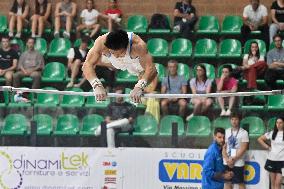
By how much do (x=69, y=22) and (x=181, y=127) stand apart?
666 centimetres

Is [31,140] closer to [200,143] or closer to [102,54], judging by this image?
[200,143]

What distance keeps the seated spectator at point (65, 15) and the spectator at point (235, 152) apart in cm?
686

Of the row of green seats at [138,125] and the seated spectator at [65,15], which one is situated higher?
the seated spectator at [65,15]

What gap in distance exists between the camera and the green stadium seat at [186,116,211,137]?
51.7ft

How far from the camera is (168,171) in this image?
16312 mm

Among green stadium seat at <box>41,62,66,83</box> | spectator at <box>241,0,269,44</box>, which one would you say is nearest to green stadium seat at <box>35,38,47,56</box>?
green stadium seat at <box>41,62,66,83</box>

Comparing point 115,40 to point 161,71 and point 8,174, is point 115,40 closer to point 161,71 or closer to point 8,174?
point 8,174

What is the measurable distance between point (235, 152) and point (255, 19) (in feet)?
18.6

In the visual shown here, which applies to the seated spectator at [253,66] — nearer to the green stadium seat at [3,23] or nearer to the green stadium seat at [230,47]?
the green stadium seat at [230,47]

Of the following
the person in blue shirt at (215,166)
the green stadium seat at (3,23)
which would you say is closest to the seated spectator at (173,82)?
the person in blue shirt at (215,166)

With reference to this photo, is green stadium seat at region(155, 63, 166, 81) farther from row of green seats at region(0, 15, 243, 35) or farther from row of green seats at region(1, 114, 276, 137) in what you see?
row of green seats at region(1, 114, 276, 137)

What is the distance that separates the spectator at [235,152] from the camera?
15.8 meters

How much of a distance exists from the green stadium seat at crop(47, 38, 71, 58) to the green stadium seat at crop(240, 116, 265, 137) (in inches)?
264

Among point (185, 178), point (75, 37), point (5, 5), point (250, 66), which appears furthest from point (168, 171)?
point (5, 5)
